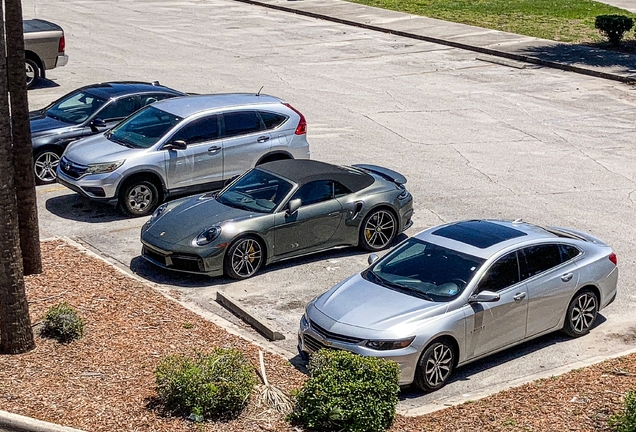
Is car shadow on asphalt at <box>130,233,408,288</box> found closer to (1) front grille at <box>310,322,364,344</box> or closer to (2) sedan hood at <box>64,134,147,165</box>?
(2) sedan hood at <box>64,134,147,165</box>

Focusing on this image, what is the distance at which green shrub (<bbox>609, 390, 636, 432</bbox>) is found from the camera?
8.16 meters

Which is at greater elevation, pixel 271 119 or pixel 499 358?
pixel 271 119

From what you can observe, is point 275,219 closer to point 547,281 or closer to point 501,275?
point 501,275

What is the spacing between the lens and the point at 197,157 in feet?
53.3

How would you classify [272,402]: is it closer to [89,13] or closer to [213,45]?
[213,45]

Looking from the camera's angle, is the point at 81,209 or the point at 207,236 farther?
the point at 81,209

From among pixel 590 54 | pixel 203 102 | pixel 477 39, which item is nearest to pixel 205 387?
pixel 203 102

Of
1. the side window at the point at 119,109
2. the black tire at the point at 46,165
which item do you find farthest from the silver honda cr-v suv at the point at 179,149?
the side window at the point at 119,109

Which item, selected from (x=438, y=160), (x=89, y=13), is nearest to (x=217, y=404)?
→ (x=438, y=160)

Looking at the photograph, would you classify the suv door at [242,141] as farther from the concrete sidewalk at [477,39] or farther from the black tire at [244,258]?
the concrete sidewalk at [477,39]

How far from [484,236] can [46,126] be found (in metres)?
9.35

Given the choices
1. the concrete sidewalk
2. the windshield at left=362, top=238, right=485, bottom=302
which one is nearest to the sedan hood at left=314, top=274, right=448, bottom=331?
the windshield at left=362, top=238, right=485, bottom=302

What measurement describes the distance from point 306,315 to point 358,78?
16.6 m

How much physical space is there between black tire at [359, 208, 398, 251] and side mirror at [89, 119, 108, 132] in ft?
19.3
